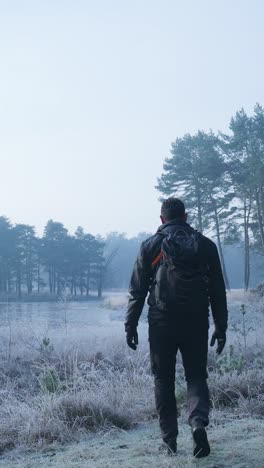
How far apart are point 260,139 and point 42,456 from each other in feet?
112

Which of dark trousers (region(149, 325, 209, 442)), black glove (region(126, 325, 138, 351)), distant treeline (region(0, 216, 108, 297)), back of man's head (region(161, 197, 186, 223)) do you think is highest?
distant treeline (region(0, 216, 108, 297))

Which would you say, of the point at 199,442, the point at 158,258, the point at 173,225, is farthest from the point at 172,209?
the point at 199,442

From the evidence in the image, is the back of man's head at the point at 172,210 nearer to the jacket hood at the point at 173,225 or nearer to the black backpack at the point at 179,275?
the jacket hood at the point at 173,225

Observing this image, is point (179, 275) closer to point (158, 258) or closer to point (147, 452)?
point (158, 258)

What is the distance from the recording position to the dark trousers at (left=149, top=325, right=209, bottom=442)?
4.14 m

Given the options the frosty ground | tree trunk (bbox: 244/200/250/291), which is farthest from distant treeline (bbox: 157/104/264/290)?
the frosty ground

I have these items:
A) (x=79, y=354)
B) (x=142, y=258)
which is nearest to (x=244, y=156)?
(x=79, y=354)

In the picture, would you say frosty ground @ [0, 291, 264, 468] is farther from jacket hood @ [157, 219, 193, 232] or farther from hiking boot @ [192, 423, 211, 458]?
jacket hood @ [157, 219, 193, 232]

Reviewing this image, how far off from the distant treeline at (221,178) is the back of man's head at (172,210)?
30.3 m

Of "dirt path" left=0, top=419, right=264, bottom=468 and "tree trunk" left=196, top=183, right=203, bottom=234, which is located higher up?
"tree trunk" left=196, top=183, right=203, bottom=234

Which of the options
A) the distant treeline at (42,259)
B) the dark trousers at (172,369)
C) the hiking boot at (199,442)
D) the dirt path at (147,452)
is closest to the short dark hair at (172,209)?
the dark trousers at (172,369)

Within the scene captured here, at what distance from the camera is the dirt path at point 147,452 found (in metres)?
3.91

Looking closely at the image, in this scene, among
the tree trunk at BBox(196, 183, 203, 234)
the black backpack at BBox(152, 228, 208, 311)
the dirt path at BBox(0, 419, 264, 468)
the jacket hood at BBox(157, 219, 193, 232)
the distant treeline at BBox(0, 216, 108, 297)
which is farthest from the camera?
the tree trunk at BBox(196, 183, 203, 234)

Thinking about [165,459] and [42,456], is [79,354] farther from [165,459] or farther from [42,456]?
[165,459]
